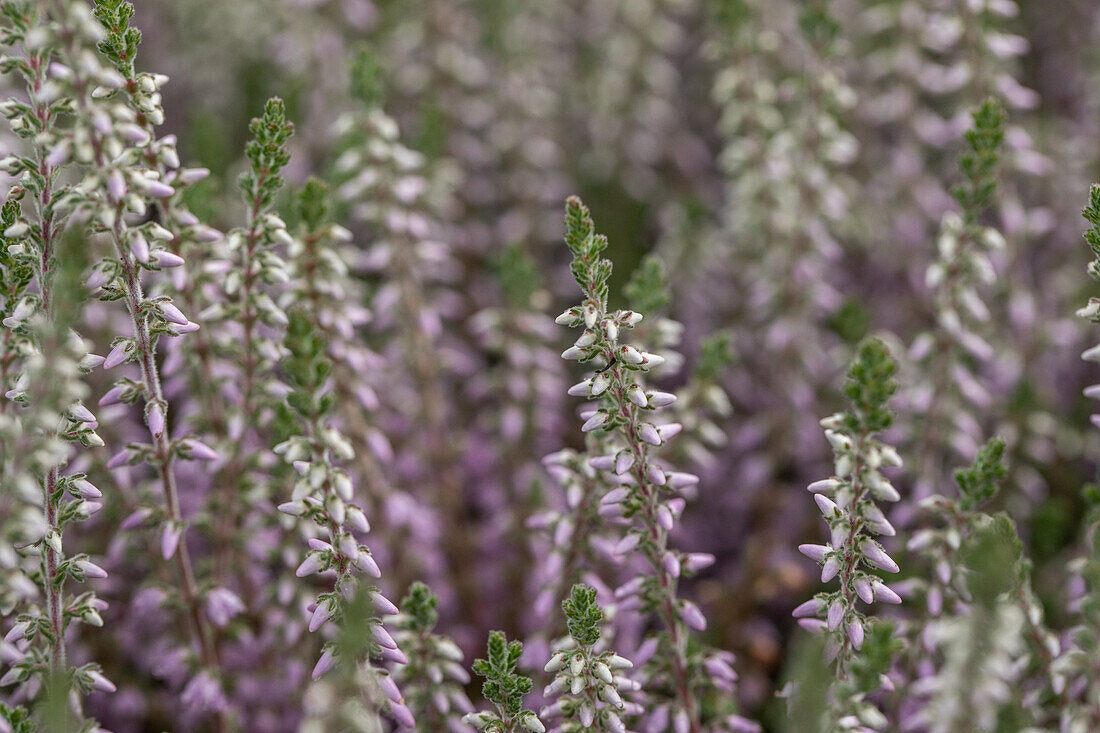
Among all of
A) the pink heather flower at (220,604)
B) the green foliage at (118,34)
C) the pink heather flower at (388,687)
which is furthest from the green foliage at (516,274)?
the pink heather flower at (388,687)

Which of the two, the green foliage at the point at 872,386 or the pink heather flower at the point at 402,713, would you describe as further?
the pink heather flower at the point at 402,713

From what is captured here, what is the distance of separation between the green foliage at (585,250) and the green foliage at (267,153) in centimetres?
83

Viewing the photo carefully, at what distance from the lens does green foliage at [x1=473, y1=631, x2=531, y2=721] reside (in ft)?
8.27

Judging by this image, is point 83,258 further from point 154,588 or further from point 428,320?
point 428,320

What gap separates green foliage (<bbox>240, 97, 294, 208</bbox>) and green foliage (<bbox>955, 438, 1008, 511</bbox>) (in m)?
2.04

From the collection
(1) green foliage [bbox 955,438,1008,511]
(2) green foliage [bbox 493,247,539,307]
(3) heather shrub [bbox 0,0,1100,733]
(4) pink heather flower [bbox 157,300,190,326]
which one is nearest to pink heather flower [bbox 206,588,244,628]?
(3) heather shrub [bbox 0,0,1100,733]

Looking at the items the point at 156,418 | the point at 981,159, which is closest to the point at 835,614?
the point at 981,159

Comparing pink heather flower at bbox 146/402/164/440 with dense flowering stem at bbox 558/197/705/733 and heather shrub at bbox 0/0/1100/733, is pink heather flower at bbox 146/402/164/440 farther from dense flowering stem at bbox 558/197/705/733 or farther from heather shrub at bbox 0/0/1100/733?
dense flowering stem at bbox 558/197/705/733

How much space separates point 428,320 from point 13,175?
198cm

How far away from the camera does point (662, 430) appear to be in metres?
2.76

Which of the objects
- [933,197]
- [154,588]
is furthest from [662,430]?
[933,197]

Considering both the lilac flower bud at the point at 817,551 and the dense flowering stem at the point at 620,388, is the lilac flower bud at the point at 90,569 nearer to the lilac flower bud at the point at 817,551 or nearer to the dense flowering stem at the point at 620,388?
the dense flowering stem at the point at 620,388

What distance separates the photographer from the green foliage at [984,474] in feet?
9.08

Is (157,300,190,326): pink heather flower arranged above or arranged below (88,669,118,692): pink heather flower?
above
